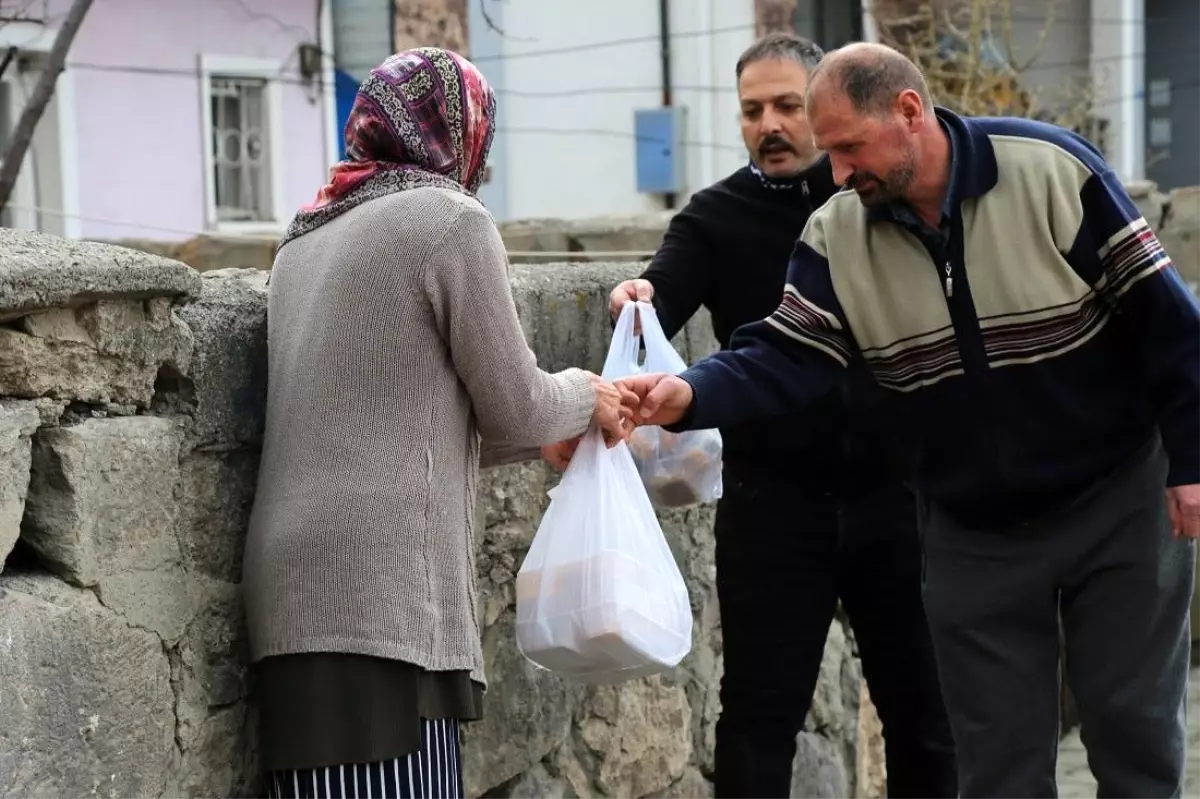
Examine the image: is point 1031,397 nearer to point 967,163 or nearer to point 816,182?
point 967,163

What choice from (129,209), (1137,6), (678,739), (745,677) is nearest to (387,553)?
(745,677)

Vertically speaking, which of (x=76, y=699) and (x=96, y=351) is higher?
(x=96, y=351)

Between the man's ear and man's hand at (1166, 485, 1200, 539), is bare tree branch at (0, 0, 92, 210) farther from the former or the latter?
man's hand at (1166, 485, 1200, 539)

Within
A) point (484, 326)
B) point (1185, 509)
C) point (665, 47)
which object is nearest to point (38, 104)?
point (484, 326)

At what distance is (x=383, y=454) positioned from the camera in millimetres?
2648

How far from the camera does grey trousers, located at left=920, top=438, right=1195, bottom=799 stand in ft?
10.6

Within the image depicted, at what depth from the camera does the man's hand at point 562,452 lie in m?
3.29

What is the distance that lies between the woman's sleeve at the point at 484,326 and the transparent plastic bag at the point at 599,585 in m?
0.37

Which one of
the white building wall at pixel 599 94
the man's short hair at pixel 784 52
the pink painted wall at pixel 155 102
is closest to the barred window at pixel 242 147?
the pink painted wall at pixel 155 102

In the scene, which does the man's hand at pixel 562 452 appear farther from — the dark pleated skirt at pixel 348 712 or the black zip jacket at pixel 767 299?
the dark pleated skirt at pixel 348 712

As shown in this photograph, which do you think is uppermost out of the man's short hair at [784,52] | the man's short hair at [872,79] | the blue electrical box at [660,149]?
the blue electrical box at [660,149]

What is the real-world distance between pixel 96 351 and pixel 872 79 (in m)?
1.45

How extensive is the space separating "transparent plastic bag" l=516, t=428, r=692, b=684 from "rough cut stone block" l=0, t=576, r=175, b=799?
0.72m

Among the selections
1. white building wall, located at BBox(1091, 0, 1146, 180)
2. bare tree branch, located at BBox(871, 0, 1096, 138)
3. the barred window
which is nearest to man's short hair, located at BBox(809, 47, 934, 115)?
bare tree branch, located at BBox(871, 0, 1096, 138)
